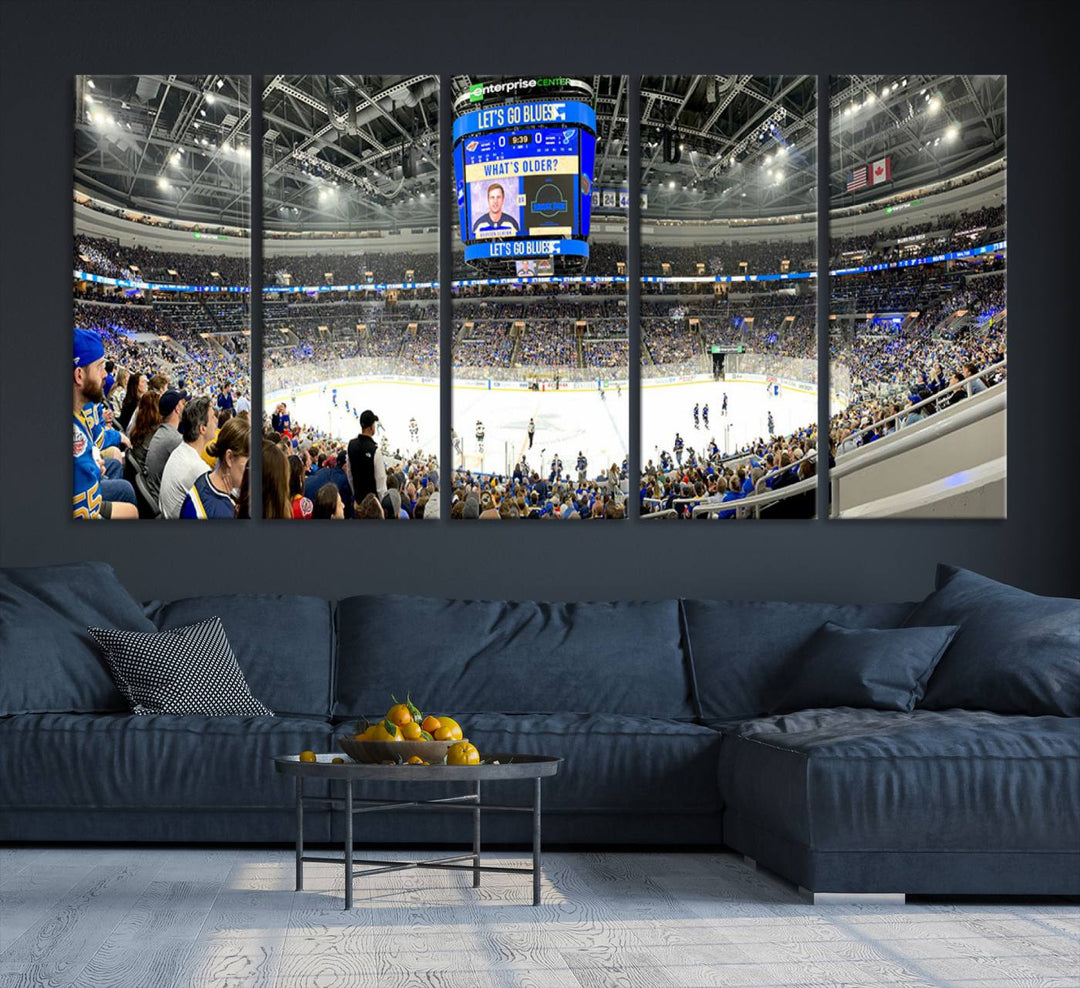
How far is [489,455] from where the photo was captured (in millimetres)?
6066

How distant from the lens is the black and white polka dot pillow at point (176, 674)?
5.07 m

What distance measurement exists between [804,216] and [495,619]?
2.19 metres

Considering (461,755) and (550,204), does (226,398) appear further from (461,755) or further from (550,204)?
(461,755)

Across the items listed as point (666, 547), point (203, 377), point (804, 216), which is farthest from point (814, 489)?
point (203, 377)

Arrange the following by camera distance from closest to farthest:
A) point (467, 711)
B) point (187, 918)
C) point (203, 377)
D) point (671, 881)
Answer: point (187, 918) → point (671, 881) → point (467, 711) → point (203, 377)

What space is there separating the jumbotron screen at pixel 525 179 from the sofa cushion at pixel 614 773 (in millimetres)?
2272

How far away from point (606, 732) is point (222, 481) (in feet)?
7.10

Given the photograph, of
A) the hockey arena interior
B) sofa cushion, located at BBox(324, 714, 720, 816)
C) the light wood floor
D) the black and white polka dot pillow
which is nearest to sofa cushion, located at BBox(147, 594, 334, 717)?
the black and white polka dot pillow

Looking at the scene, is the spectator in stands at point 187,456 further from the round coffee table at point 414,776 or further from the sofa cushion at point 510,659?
the round coffee table at point 414,776

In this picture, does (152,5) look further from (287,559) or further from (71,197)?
(287,559)

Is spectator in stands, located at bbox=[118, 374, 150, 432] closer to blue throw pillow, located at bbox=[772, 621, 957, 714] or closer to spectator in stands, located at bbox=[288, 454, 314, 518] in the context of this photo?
spectator in stands, located at bbox=[288, 454, 314, 518]

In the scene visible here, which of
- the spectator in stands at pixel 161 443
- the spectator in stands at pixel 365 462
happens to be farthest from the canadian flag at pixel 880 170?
the spectator in stands at pixel 161 443

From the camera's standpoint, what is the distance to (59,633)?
5234mm

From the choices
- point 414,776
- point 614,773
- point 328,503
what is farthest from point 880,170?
point 414,776
